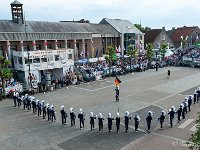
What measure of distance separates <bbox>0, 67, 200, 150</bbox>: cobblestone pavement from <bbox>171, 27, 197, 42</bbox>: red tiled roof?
1717 inches

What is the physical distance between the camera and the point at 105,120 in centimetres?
2045

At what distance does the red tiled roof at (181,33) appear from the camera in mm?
75812

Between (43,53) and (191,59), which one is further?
(191,59)

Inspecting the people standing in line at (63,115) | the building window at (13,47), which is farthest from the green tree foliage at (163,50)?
the people standing in line at (63,115)

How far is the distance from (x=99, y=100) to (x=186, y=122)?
10102 millimetres

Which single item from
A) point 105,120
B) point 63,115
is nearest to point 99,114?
point 105,120

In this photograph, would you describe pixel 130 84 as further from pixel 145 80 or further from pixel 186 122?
pixel 186 122

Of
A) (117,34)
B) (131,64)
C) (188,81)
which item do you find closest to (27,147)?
(188,81)

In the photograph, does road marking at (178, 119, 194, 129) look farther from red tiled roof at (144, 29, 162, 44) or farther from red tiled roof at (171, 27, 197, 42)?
red tiled roof at (171, 27, 197, 42)

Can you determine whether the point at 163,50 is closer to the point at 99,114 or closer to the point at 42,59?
the point at 42,59

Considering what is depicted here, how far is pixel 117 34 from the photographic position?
53.6m

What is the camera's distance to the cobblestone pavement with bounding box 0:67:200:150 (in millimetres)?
16219

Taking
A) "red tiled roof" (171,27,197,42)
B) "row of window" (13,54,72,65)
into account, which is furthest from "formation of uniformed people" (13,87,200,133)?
"red tiled roof" (171,27,197,42)

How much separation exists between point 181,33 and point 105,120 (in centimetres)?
6470
